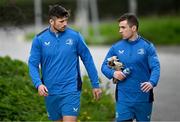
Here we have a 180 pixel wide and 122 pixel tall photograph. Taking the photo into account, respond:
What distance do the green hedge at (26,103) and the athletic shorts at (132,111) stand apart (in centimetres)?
306

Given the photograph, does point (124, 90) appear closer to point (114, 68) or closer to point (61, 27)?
point (114, 68)

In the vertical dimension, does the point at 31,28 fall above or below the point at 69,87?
below

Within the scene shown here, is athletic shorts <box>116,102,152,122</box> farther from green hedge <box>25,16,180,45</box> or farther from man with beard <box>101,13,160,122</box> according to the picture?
green hedge <box>25,16,180,45</box>

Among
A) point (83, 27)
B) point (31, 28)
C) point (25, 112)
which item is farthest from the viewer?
point (31, 28)

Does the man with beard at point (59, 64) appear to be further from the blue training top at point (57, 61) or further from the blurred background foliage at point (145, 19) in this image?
the blurred background foliage at point (145, 19)

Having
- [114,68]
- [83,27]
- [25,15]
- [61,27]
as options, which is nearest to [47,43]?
[61,27]

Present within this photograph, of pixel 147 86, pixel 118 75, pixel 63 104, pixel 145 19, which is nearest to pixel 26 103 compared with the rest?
pixel 63 104

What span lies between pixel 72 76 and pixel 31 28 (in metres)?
41.6

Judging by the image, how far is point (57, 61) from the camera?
9562mm

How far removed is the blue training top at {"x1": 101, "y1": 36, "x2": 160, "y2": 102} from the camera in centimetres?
955

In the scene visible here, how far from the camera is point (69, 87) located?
9594 millimetres

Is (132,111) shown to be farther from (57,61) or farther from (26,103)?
(26,103)

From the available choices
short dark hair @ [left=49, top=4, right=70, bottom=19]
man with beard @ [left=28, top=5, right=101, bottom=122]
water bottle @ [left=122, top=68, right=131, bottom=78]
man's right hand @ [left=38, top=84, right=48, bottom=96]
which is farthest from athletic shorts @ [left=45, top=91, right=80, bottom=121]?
short dark hair @ [left=49, top=4, right=70, bottom=19]

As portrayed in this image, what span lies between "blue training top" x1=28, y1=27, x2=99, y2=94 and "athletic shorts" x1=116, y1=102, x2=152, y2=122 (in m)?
0.58
